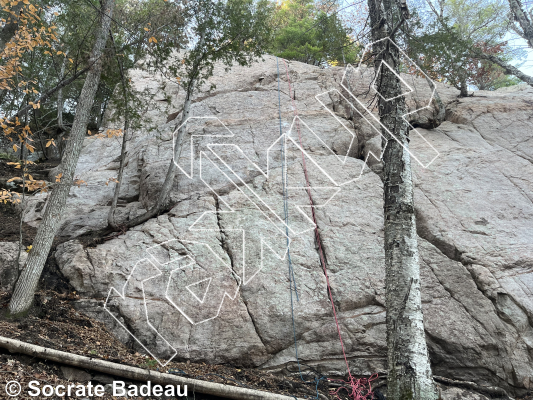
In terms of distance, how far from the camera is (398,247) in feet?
13.4

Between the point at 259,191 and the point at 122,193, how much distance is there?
3670 millimetres

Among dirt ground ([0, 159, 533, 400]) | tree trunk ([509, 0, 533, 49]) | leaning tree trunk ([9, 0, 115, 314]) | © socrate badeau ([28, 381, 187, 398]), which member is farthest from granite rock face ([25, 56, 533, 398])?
tree trunk ([509, 0, 533, 49])

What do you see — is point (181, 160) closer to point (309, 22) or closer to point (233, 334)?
point (233, 334)

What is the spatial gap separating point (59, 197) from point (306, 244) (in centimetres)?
447

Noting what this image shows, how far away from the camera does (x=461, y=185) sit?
7254mm

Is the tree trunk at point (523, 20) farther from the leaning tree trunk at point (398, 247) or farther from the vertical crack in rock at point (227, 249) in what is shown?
the vertical crack in rock at point (227, 249)

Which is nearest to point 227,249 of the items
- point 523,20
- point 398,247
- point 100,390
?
point 100,390

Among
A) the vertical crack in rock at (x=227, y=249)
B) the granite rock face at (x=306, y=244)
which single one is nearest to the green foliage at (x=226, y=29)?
the granite rock face at (x=306, y=244)

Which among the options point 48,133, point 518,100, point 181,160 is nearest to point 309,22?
point 518,100
